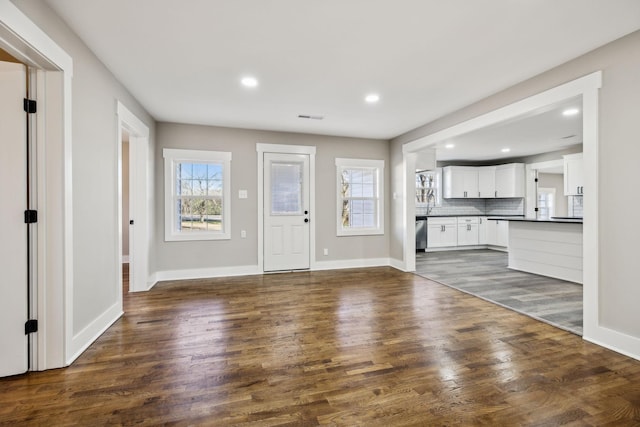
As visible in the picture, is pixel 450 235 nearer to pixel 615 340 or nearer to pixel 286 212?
pixel 286 212

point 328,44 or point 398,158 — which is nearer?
point 328,44

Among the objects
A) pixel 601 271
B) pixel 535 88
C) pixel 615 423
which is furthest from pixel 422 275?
pixel 615 423

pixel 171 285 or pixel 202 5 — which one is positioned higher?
pixel 202 5

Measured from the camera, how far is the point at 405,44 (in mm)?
2527

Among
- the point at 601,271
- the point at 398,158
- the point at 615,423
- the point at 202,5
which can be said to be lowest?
the point at 615,423

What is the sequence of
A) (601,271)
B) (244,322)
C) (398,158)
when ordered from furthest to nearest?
1. (398,158)
2. (244,322)
3. (601,271)

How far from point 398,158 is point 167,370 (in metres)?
4.82

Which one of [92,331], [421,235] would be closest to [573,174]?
[421,235]

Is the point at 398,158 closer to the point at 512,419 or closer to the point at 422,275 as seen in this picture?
the point at 422,275

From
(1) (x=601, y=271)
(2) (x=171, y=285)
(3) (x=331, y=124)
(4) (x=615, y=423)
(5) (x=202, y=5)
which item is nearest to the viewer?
(4) (x=615, y=423)

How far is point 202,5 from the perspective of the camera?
204 centimetres

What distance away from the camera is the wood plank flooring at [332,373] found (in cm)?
167

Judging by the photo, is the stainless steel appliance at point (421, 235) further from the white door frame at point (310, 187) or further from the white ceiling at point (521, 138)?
the white door frame at point (310, 187)

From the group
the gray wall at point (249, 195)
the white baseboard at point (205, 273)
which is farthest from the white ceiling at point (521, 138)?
the white baseboard at point (205, 273)
